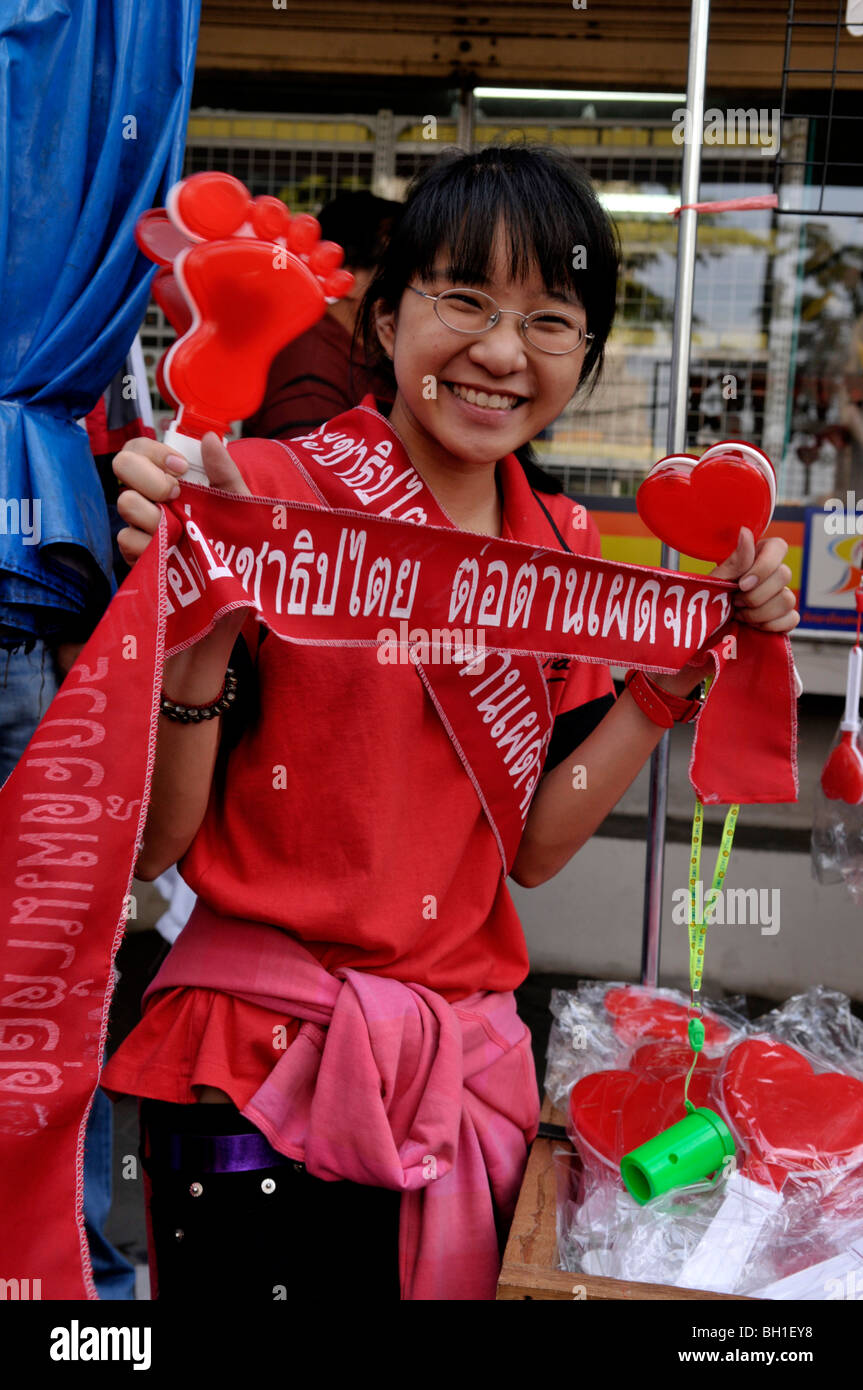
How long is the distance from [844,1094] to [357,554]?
3.24ft

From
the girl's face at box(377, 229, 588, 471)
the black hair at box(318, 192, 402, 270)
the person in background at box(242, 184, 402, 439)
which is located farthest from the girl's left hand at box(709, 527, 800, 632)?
the black hair at box(318, 192, 402, 270)

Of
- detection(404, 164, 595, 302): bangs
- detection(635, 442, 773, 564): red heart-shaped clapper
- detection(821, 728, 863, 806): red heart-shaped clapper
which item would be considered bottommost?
detection(821, 728, 863, 806): red heart-shaped clapper

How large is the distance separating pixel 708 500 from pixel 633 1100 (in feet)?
2.75

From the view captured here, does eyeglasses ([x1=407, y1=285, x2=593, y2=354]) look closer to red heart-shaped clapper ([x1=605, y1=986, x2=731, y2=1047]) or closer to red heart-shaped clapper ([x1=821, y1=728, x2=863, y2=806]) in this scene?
red heart-shaped clapper ([x1=821, y1=728, x2=863, y2=806])

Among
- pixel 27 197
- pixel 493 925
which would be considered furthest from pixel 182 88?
pixel 493 925

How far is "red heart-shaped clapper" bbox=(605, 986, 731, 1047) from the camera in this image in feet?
6.07

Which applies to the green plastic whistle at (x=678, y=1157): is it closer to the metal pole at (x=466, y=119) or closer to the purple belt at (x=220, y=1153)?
the purple belt at (x=220, y=1153)

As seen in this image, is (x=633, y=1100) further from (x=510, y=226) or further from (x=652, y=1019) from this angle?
(x=510, y=226)

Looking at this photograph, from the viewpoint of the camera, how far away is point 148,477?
46.2 inches

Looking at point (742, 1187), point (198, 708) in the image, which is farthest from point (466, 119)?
point (742, 1187)

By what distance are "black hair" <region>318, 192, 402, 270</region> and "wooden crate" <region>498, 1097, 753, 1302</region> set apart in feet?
8.13

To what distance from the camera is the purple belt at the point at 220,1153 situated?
1254 mm

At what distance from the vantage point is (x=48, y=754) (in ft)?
3.69

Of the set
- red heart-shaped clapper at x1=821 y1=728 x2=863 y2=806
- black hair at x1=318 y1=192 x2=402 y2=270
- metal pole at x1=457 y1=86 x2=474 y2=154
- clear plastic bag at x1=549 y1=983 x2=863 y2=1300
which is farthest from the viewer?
metal pole at x1=457 y1=86 x2=474 y2=154
